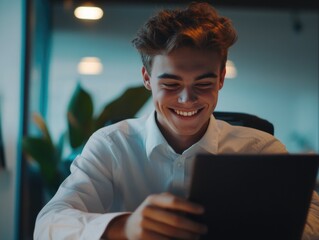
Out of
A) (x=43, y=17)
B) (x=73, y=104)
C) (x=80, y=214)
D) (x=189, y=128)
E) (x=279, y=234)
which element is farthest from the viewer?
(x=43, y=17)

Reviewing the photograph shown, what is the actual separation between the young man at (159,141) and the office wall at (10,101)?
2.39 m

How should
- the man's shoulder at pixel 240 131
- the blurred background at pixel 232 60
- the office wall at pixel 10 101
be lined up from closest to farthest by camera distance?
the man's shoulder at pixel 240 131 → the office wall at pixel 10 101 → the blurred background at pixel 232 60

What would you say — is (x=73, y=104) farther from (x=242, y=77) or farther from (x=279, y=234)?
(x=279, y=234)

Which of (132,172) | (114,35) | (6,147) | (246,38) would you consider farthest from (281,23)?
(132,172)

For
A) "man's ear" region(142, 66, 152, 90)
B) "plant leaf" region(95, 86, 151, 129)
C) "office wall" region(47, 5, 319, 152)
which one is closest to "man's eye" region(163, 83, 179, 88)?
Answer: "man's ear" region(142, 66, 152, 90)

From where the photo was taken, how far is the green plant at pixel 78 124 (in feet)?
10.00

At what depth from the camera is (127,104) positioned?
306 centimetres

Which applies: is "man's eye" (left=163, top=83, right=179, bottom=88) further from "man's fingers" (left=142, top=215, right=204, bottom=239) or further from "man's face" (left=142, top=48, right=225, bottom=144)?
"man's fingers" (left=142, top=215, right=204, bottom=239)

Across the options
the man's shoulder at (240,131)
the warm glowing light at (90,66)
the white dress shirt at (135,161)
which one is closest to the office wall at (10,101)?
the warm glowing light at (90,66)

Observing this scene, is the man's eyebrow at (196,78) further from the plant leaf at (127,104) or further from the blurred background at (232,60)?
the blurred background at (232,60)

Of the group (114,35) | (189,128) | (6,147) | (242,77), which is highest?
(114,35)

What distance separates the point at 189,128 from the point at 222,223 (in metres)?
0.42

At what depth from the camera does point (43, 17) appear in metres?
4.12

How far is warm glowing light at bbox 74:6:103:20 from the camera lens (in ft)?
13.7
